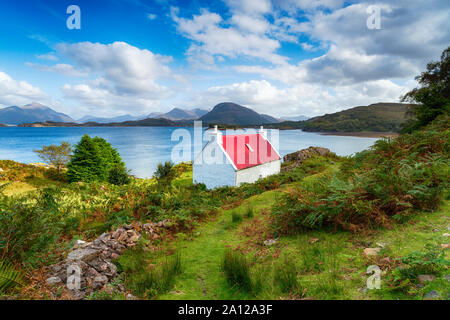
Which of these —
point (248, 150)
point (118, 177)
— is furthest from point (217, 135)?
point (118, 177)

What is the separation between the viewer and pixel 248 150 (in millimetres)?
22422

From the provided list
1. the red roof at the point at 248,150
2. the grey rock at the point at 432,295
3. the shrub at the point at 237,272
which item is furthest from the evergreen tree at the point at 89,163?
the grey rock at the point at 432,295

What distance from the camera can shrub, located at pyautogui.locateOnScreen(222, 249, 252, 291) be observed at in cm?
361

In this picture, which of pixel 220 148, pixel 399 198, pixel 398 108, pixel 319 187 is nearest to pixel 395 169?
pixel 399 198

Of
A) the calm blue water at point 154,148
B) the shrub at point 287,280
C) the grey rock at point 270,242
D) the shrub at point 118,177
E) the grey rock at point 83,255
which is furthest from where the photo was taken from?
the calm blue water at point 154,148

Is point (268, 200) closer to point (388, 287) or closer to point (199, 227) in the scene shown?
point (199, 227)

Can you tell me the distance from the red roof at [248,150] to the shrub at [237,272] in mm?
15011

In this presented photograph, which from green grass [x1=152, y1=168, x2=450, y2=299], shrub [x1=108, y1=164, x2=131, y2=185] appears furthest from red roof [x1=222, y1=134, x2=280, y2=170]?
green grass [x1=152, y1=168, x2=450, y2=299]

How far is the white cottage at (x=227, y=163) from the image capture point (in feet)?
63.1

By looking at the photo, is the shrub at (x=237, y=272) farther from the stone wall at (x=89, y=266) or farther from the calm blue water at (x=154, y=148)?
the calm blue water at (x=154, y=148)

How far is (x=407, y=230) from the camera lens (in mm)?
4156

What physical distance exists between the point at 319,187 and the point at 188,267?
412 cm

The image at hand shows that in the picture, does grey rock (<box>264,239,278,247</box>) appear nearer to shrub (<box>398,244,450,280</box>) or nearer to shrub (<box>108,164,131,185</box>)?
shrub (<box>398,244,450,280</box>)
